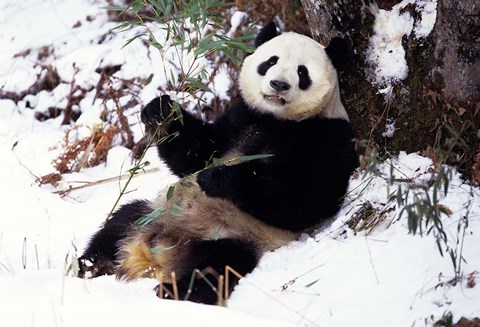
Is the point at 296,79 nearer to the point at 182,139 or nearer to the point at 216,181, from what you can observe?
the point at 216,181

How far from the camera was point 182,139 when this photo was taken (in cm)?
550

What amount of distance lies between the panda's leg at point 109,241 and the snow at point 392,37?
1.80 m

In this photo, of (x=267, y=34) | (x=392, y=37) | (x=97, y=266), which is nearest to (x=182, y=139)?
(x=267, y=34)

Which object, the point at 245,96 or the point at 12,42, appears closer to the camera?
the point at 245,96

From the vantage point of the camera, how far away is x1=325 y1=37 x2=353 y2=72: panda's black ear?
16.8 feet

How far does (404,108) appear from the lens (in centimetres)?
530

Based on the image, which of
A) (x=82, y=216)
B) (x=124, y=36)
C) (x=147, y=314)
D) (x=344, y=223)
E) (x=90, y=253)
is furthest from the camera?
(x=124, y=36)

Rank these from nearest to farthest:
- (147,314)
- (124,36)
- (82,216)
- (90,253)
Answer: (147,314) → (90,253) → (82,216) → (124,36)

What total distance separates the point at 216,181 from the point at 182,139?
2.24ft

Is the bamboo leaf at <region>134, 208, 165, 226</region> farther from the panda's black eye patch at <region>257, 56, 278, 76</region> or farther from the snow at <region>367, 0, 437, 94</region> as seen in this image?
the snow at <region>367, 0, 437, 94</region>

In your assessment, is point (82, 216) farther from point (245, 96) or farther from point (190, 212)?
point (245, 96)

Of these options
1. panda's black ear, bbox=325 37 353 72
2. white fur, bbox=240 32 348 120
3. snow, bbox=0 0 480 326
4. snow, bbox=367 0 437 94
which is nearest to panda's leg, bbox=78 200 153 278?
snow, bbox=0 0 480 326

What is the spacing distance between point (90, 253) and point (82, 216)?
0.80m

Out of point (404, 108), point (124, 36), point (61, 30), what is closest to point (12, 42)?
point (61, 30)
